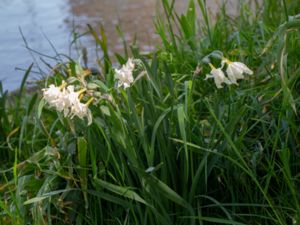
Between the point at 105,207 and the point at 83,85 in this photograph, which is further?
the point at 105,207

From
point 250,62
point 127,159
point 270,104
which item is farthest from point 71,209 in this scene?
point 250,62

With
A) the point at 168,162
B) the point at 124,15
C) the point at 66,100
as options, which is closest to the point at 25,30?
the point at 124,15

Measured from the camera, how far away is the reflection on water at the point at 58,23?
550cm

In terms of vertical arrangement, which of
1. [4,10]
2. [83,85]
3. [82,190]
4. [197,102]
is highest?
[4,10]

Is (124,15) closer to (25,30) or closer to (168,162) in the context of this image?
(25,30)

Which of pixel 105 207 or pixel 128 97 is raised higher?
pixel 128 97

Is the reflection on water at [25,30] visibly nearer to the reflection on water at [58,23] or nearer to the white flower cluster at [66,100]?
the reflection on water at [58,23]

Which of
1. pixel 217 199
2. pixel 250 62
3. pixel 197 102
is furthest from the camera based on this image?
pixel 250 62

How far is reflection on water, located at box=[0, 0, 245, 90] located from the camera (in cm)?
550

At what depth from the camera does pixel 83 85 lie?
210cm

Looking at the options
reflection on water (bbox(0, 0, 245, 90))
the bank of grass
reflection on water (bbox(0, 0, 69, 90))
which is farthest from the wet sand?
the bank of grass

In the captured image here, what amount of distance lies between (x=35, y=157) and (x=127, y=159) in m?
0.44

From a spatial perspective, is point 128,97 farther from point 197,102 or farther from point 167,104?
point 197,102

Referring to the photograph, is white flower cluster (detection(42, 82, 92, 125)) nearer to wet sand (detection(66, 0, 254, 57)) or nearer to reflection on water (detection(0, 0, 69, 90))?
reflection on water (detection(0, 0, 69, 90))
